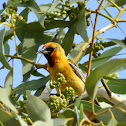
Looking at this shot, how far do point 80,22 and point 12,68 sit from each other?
23.1 inches

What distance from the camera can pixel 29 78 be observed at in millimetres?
2699

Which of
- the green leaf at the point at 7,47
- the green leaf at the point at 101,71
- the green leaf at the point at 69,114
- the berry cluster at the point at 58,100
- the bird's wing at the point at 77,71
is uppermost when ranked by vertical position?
the green leaf at the point at 101,71

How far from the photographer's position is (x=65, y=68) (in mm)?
2902

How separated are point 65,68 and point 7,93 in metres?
1.00

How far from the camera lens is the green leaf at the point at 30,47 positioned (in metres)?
2.59

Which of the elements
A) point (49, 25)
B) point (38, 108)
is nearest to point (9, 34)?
point (49, 25)

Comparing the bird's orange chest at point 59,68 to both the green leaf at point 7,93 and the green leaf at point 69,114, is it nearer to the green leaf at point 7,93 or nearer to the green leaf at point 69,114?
the green leaf at point 7,93

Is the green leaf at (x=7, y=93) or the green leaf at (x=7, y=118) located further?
the green leaf at (x=7, y=93)

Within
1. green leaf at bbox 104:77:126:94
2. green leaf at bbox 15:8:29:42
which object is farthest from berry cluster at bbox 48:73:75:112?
green leaf at bbox 15:8:29:42

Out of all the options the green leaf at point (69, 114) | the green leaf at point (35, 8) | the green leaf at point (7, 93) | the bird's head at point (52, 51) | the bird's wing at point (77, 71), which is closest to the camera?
the green leaf at point (69, 114)

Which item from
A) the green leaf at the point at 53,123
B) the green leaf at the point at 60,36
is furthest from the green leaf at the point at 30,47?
the green leaf at the point at 53,123

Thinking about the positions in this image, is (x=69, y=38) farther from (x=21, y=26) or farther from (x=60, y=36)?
(x=21, y=26)

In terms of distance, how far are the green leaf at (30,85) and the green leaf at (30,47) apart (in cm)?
12

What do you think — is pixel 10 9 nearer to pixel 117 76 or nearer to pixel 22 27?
pixel 22 27
